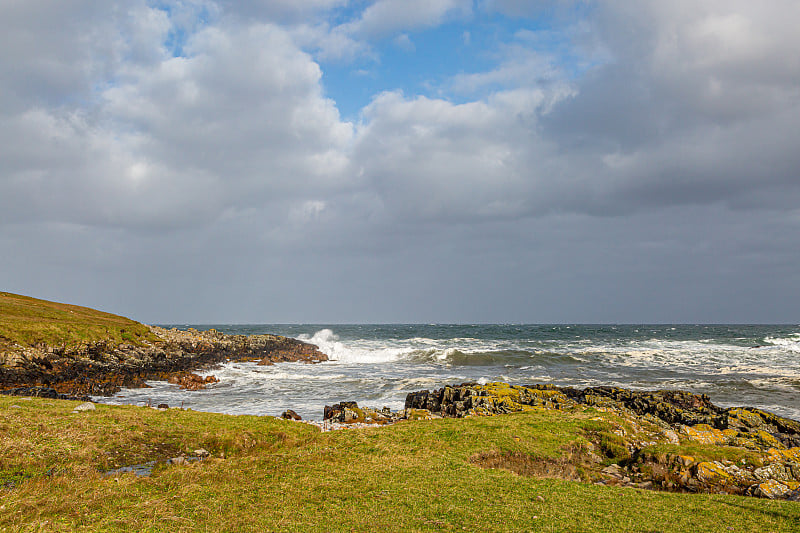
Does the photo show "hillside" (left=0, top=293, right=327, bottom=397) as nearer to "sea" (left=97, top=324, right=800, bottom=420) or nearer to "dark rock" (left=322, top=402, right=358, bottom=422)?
"sea" (left=97, top=324, right=800, bottom=420)

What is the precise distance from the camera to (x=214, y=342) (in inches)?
2596

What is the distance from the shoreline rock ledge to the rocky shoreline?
19537 mm

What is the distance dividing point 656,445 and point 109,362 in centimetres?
4138

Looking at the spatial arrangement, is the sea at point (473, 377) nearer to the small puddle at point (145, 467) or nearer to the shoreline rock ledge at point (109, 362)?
the shoreline rock ledge at point (109, 362)

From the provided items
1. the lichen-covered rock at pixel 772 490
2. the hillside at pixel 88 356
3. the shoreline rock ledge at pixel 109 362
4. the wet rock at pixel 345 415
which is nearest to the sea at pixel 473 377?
the wet rock at pixel 345 415

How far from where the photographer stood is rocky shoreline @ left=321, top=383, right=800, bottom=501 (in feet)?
39.4

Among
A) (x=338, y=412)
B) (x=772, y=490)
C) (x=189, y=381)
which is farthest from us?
(x=189, y=381)

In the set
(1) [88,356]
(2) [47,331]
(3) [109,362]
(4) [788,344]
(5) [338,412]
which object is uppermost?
(2) [47,331]

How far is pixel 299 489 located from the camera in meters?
9.82

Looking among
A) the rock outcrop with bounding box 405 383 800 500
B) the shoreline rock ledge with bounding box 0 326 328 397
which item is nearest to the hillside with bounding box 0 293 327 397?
the shoreline rock ledge with bounding box 0 326 328 397

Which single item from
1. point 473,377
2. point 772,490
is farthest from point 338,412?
point 473,377

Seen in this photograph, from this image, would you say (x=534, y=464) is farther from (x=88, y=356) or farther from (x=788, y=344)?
(x=788, y=344)

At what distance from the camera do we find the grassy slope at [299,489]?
8094 millimetres

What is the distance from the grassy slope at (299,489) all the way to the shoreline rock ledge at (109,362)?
693 inches
